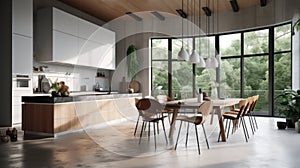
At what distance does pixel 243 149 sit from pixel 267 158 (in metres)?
0.59

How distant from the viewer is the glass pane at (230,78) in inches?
359

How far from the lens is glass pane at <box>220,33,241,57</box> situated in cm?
918

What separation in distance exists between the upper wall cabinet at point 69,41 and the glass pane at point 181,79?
246 cm

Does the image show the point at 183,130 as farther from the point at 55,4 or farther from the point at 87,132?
the point at 55,4

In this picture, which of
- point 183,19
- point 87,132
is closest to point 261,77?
point 183,19

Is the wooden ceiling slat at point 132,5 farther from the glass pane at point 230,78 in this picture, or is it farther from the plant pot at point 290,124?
the plant pot at point 290,124

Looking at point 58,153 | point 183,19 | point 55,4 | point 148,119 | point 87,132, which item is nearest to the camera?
point 58,153

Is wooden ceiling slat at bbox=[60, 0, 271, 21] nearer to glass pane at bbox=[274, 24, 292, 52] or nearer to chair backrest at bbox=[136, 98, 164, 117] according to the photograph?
glass pane at bbox=[274, 24, 292, 52]

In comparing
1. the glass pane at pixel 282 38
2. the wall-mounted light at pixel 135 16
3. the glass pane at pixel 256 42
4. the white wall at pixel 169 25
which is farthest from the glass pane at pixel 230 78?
the wall-mounted light at pixel 135 16

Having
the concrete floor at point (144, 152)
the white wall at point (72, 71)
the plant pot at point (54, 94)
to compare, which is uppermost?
the white wall at point (72, 71)

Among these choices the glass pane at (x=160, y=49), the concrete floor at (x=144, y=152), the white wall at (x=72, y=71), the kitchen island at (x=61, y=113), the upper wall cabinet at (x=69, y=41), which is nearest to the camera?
the concrete floor at (x=144, y=152)

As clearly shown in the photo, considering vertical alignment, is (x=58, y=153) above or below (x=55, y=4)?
below

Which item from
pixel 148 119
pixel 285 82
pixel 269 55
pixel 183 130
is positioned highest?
pixel 269 55

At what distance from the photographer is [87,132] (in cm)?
592
